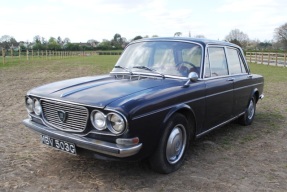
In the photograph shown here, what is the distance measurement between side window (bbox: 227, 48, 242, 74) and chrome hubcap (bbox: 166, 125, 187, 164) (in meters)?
1.91

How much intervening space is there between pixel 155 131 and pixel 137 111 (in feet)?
1.27

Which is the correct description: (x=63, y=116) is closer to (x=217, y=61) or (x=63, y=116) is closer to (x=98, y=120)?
(x=98, y=120)

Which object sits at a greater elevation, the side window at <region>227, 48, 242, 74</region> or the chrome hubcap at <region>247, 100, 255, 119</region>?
the side window at <region>227, 48, 242, 74</region>

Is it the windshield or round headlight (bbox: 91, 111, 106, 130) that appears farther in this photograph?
the windshield

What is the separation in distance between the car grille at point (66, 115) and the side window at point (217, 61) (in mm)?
2229

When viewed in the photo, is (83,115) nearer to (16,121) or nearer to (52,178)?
(52,178)

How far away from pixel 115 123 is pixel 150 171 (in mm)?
991

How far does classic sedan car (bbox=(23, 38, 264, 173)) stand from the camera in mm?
3123

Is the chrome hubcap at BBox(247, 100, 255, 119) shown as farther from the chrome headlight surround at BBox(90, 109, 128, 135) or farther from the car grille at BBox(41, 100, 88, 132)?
the car grille at BBox(41, 100, 88, 132)

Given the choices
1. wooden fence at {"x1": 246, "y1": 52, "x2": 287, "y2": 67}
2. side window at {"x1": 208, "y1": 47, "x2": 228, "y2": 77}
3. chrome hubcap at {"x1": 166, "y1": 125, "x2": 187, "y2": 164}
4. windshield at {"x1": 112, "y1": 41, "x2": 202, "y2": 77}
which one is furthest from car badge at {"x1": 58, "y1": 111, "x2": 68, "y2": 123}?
wooden fence at {"x1": 246, "y1": 52, "x2": 287, "y2": 67}

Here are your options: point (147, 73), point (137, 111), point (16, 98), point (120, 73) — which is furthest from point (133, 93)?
point (16, 98)

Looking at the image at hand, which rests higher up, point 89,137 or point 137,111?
point 137,111

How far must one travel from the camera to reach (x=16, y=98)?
8.46 meters

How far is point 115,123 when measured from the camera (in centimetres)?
311
